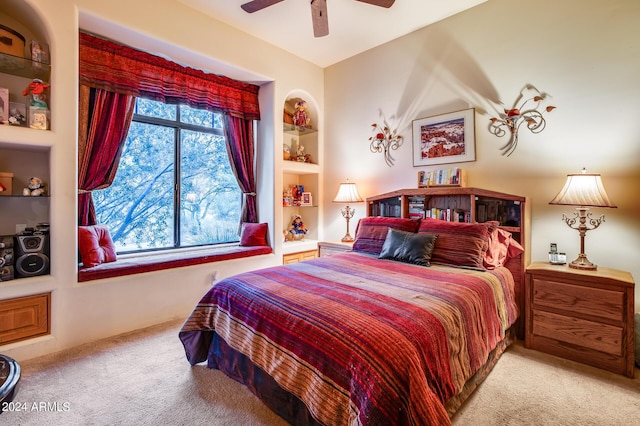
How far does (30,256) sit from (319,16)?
9.75ft

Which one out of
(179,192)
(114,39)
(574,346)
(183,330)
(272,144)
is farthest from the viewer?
(272,144)

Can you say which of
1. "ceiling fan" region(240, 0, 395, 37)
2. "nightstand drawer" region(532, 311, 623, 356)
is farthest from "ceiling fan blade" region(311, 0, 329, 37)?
"nightstand drawer" region(532, 311, 623, 356)

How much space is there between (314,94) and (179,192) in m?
2.34

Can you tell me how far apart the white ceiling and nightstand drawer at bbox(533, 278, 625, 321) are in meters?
2.74

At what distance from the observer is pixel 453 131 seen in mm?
3148

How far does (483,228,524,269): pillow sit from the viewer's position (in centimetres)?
248

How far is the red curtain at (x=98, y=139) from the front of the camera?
9.10 ft

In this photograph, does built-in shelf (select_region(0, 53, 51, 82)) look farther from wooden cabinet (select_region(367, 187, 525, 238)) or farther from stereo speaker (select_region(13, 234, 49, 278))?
wooden cabinet (select_region(367, 187, 525, 238))

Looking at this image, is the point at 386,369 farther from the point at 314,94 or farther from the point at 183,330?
the point at 314,94

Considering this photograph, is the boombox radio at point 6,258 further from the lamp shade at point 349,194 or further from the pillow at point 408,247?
the lamp shade at point 349,194

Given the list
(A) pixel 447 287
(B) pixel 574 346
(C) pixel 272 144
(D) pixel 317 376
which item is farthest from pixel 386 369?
(C) pixel 272 144

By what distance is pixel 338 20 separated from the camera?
3217mm

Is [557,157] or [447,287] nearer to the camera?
[447,287]

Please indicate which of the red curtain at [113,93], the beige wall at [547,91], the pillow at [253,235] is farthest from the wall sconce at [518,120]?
the red curtain at [113,93]
